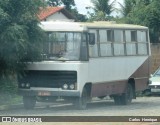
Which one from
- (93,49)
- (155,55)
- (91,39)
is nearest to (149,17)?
(155,55)

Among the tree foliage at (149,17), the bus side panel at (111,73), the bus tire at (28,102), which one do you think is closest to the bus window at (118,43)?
the bus side panel at (111,73)

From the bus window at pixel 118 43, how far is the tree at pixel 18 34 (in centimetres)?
367

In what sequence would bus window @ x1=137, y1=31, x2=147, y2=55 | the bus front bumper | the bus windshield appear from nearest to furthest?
the bus front bumper
the bus windshield
bus window @ x1=137, y1=31, x2=147, y2=55

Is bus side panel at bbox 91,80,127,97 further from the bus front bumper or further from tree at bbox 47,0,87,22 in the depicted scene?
tree at bbox 47,0,87,22

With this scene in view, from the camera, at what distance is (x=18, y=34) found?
61.9ft

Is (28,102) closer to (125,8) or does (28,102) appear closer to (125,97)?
(125,97)

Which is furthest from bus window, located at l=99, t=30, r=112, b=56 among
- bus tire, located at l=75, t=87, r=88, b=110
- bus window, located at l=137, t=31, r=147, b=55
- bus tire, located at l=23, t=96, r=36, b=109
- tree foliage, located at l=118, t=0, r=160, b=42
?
tree foliage, located at l=118, t=0, r=160, b=42

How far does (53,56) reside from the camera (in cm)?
2052

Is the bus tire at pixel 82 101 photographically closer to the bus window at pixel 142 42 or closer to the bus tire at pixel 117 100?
the bus tire at pixel 117 100

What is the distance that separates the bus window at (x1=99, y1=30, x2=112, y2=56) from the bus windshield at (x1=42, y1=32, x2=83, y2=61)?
167cm

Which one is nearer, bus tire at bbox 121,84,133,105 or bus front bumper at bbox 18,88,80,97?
bus front bumper at bbox 18,88,80,97

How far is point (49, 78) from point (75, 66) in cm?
104

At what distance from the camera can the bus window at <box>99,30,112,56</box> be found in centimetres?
2184

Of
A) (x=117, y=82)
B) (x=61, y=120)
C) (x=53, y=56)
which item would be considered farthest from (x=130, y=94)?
(x=61, y=120)
